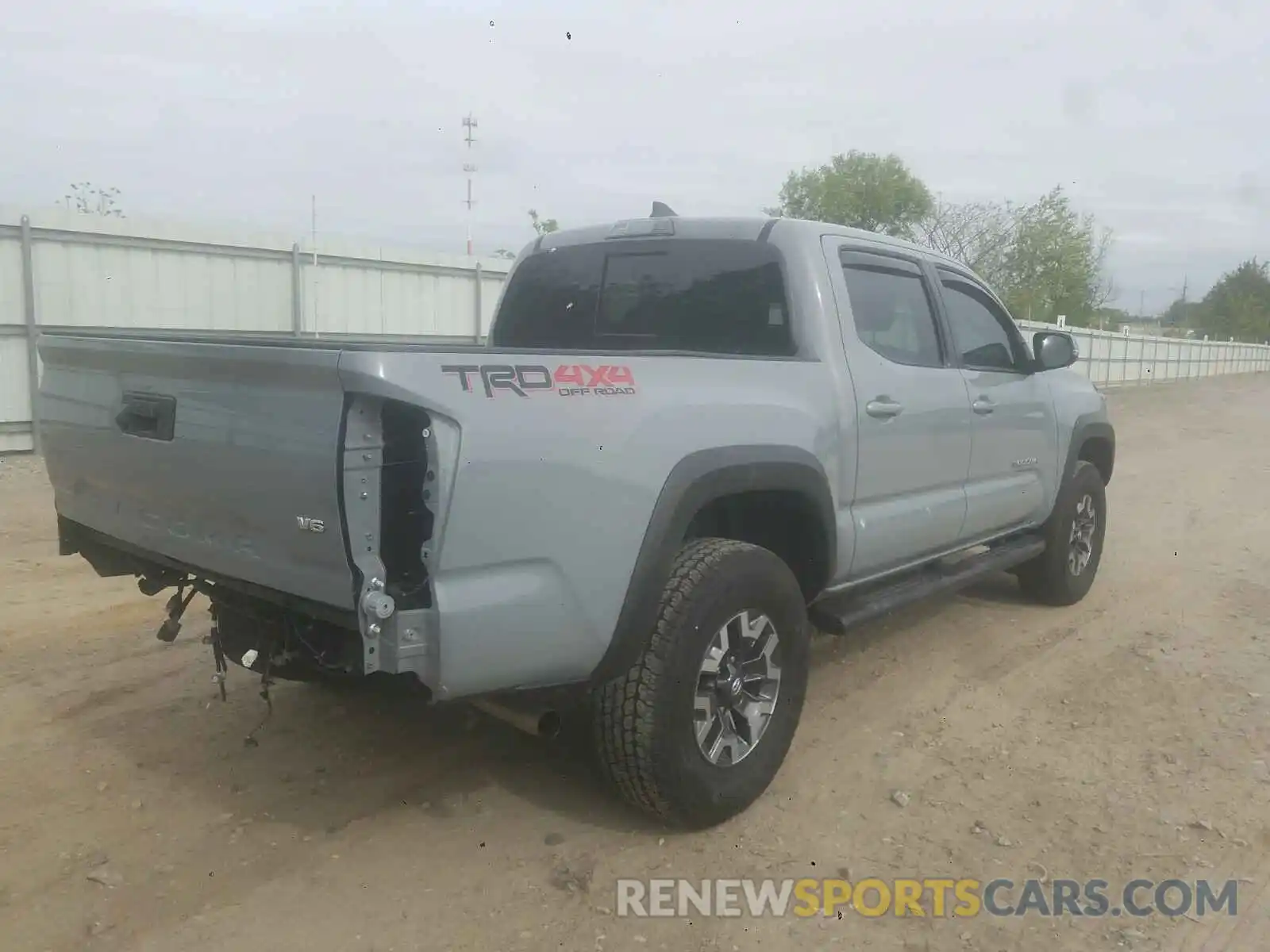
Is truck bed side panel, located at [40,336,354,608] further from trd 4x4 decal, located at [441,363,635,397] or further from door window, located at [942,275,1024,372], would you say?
door window, located at [942,275,1024,372]

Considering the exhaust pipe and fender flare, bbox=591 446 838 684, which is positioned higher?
fender flare, bbox=591 446 838 684

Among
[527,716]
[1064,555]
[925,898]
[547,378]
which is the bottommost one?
[925,898]

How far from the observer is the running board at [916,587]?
396cm

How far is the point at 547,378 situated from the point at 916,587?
7.96ft

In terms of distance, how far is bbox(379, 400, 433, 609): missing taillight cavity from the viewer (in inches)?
97.7

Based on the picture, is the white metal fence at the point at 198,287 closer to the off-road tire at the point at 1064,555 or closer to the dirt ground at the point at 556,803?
the dirt ground at the point at 556,803

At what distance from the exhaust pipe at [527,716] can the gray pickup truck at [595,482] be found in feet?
0.04

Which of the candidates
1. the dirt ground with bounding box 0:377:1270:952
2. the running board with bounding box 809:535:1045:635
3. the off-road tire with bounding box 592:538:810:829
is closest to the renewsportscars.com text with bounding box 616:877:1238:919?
the dirt ground with bounding box 0:377:1270:952

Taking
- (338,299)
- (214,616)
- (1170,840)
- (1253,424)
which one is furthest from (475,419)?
(1253,424)

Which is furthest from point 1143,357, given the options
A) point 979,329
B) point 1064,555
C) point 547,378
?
point 547,378

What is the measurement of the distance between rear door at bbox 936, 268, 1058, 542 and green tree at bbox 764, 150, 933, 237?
1043 inches

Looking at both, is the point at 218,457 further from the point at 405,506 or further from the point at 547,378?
the point at 547,378

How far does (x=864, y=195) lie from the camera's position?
105 ft

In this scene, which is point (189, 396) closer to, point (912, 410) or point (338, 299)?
point (912, 410)
